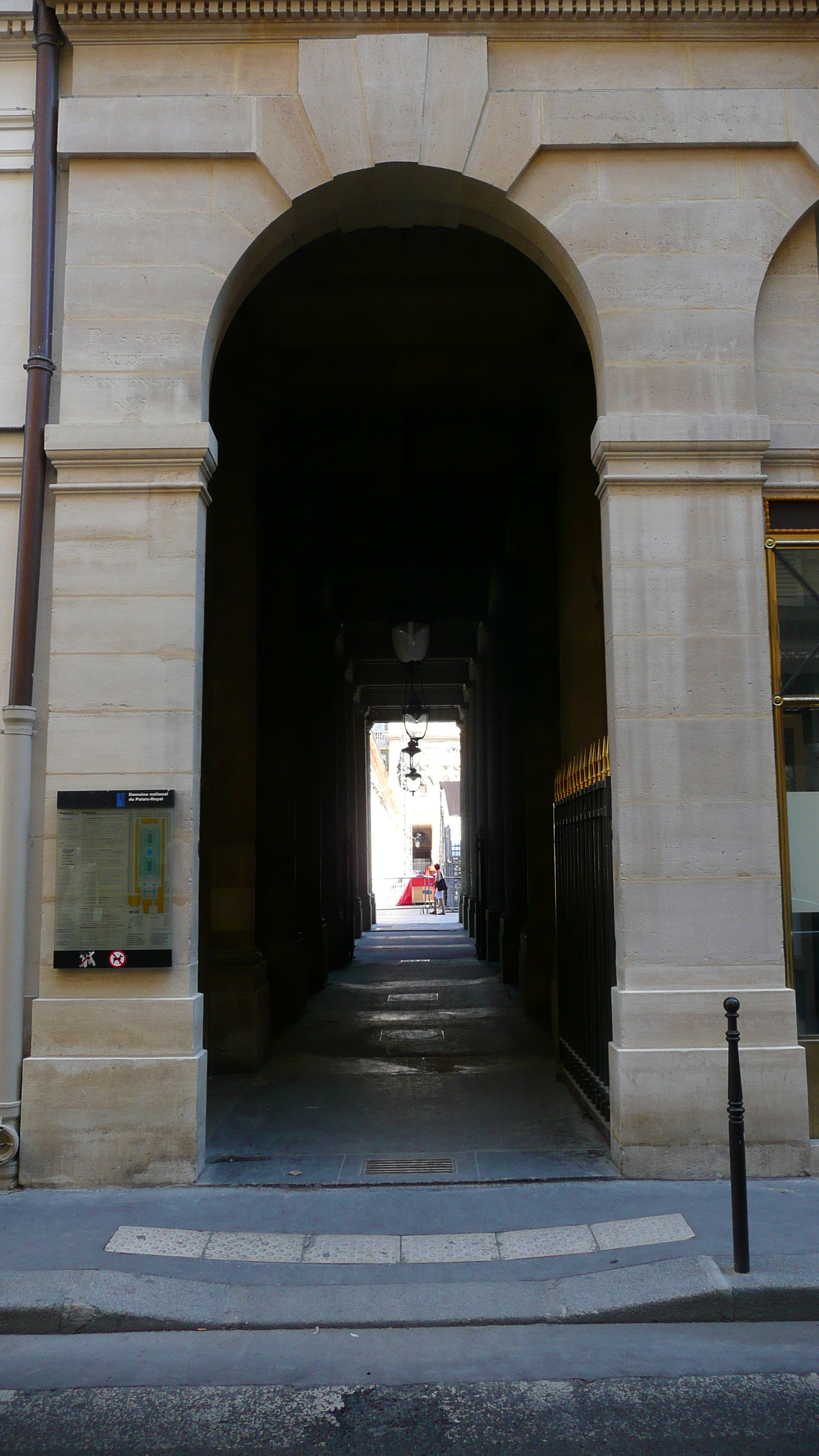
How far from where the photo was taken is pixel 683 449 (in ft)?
21.0

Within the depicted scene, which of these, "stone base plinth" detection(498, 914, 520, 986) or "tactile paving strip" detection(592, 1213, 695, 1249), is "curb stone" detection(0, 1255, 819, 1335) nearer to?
"tactile paving strip" detection(592, 1213, 695, 1249)

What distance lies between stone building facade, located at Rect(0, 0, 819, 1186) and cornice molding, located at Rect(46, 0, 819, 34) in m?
0.02

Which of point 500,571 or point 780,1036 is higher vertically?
point 500,571

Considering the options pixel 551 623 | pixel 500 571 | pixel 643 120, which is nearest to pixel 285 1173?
pixel 643 120

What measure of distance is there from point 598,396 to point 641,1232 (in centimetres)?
493

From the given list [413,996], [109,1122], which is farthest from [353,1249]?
[413,996]

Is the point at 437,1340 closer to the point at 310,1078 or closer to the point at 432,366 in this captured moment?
the point at 310,1078

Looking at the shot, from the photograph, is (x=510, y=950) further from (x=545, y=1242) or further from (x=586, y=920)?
(x=545, y=1242)

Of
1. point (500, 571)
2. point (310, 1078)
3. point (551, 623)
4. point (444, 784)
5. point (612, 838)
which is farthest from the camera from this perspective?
point (444, 784)

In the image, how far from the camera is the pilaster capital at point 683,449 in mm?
6402

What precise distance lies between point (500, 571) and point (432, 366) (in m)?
6.48

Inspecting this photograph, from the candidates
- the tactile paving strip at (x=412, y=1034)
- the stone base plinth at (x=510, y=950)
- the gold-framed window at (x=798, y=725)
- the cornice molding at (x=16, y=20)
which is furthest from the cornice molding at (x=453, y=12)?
the stone base plinth at (x=510, y=950)

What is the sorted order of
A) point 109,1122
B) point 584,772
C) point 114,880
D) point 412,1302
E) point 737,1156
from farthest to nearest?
point 584,772 → point 114,880 → point 109,1122 → point 737,1156 → point 412,1302

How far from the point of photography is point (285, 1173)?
6.05 metres
